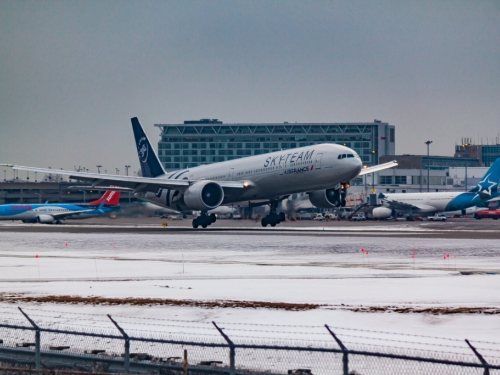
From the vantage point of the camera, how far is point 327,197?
226ft

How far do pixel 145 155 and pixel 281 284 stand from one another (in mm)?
62174

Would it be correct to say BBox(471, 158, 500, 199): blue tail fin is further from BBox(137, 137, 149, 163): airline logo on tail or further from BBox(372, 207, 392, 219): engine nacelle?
BBox(137, 137, 149, 163): airline logo on tail

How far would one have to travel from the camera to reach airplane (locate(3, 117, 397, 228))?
207ft

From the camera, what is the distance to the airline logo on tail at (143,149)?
3430 inches

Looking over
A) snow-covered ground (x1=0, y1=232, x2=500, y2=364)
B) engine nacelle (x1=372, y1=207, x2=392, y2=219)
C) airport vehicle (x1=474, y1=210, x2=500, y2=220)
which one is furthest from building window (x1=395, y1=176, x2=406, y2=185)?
snow-covered ground (x1=0, y1=232, x2=500, y2=364)

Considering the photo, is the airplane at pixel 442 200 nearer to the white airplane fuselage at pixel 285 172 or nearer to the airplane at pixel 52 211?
the airplane at pixel 52 211

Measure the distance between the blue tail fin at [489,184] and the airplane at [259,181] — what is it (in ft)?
132

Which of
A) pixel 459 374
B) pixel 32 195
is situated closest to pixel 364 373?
pixel 459 374

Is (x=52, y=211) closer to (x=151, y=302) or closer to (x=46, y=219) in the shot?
(x=46, y=219)

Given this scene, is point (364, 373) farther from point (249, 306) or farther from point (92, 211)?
point (92, 211)

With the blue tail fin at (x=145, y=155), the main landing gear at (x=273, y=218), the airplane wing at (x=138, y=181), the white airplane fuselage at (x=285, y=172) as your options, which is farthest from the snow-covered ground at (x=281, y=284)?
the blue tail fin at (x=145, y=155)

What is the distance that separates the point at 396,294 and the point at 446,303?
7.78 feet

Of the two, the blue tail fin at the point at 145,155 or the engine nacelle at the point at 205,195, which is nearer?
the engine nacelle at the point at 205,195

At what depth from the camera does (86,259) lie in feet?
128
